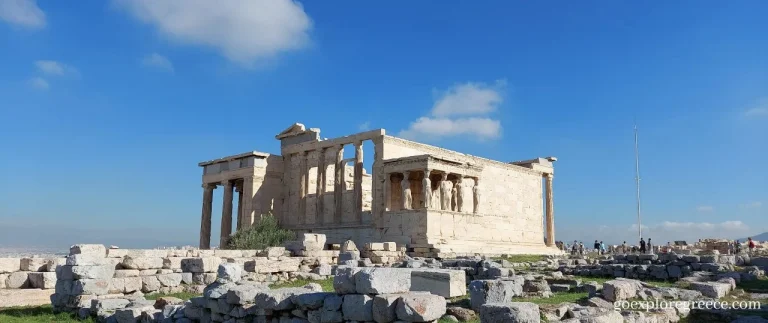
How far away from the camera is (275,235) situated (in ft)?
94.6

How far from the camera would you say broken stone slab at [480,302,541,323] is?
20.7 ft

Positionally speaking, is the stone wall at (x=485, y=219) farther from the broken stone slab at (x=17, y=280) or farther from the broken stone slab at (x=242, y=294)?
the broken stone slab at (x=242, y=294)

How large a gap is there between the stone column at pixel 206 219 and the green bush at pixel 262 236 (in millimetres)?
3747

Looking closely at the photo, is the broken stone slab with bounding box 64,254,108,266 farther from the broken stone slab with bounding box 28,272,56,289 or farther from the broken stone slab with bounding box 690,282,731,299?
the broken stone slab with bounding box 690,282,731,299

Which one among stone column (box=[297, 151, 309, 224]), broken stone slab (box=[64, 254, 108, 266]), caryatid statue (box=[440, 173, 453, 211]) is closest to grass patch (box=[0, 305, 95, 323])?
broken stone slab (box=[64, 254, 108, 266])

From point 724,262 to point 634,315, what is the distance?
11.0 meters

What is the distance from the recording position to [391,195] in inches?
1122

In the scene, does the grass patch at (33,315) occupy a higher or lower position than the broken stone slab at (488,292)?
lower

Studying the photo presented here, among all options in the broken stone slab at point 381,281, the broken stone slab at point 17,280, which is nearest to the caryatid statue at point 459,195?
the broken stone slab at point 17,280

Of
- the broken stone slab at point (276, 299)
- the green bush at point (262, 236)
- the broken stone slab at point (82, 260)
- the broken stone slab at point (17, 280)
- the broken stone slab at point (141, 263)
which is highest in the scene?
the green bush at point (262, 236)

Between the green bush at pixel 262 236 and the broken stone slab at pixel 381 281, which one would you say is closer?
the broken stone slab at pixel 381 281

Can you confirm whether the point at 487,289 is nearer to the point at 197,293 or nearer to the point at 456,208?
the point at 197,293

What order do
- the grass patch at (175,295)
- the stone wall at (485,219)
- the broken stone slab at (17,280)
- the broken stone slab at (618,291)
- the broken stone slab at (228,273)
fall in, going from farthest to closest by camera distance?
1. the stone wall at (485,219)
2. the broken stone slab at (17,280)
3. the grass patch at (175,295)
4. the broken stone slab at (228,273)
5. the broken stone slab at (618,291)

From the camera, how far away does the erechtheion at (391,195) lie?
26469 millimetres
